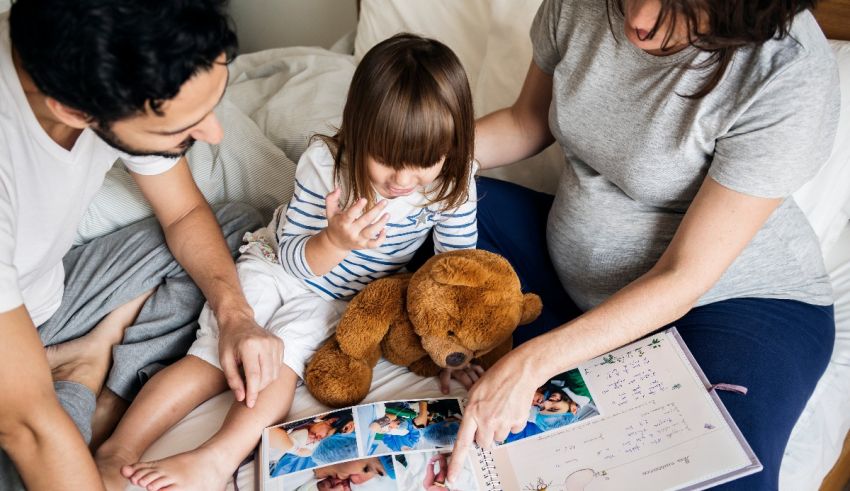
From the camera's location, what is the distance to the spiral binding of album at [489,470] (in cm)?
92

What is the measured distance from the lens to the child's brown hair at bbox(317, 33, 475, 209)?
1003 millimetres

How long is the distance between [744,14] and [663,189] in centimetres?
29

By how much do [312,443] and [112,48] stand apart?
0.57 m

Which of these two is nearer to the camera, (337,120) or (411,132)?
(411,132)

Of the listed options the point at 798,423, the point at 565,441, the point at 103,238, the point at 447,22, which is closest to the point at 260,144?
the point at 103,238

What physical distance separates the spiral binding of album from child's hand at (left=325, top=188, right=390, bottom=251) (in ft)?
1.08

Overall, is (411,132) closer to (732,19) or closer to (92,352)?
(732,19)

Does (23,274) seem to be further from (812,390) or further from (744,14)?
(812,390)

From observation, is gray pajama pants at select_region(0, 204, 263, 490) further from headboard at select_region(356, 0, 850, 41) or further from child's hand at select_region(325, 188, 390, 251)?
headboard at select_region(356, 0, 850, 41)

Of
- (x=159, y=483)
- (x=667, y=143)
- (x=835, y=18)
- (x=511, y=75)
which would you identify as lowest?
(x=159, y=483)

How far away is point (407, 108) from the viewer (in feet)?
3.28

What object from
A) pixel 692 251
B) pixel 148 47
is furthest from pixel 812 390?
pixel 148 47

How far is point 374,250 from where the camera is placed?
3.98 ft

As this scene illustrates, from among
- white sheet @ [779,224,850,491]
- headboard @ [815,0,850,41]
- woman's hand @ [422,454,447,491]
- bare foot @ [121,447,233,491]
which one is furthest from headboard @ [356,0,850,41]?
bare foot @ [121,447,233,491]
